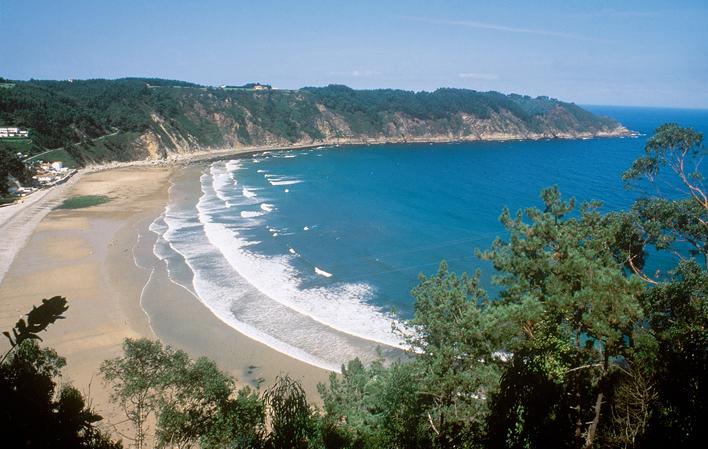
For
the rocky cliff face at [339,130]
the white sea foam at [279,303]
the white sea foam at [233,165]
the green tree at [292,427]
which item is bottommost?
the white sea foam at [279,303]

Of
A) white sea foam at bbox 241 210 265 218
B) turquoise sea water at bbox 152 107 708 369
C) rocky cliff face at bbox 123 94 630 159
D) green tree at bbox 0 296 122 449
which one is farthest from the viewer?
rocky cliff face at bbox 123 94 630 159

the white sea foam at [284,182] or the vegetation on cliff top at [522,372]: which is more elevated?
the vegetation on cliff top at [522,372]

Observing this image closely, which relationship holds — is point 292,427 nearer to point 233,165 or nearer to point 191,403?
point 191,403

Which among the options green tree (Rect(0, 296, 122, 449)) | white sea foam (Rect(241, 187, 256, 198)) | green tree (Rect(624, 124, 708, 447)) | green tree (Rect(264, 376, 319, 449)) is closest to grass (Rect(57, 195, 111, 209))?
white sea foam (Rect(241, 187, 256, 198))

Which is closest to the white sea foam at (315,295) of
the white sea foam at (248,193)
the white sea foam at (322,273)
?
the white sea foam at (322,273)

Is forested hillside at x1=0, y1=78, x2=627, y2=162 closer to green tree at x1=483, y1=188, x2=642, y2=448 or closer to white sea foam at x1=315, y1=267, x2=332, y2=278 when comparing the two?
white sea foam at x1=315, y1=267, x2=332, y2=278

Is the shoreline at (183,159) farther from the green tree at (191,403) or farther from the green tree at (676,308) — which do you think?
the green tree at (676,308)

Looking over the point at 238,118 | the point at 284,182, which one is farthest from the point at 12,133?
the point at 238,118
